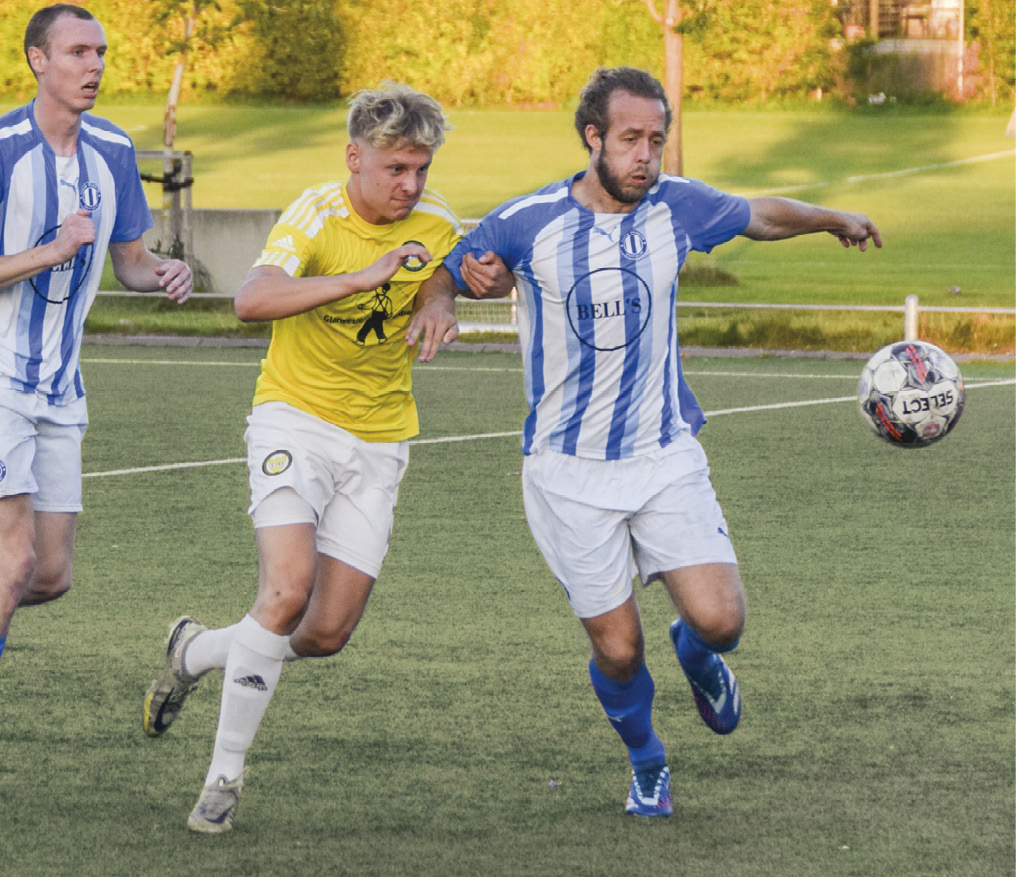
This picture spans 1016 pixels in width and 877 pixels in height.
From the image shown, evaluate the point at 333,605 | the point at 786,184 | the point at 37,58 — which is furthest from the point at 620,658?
the point at 786,184

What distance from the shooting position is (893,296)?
2380cm

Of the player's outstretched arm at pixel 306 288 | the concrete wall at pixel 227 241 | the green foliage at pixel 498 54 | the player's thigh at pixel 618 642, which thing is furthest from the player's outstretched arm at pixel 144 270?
the green foliage at pixel 498 54

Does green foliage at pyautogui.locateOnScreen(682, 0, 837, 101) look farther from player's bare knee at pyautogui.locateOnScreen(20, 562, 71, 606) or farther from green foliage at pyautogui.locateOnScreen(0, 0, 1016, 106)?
player's bare knee at pyautogui.locateOnScreen(20, 562, 71, 606)

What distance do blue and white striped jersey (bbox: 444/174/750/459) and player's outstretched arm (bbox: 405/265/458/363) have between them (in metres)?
0.06

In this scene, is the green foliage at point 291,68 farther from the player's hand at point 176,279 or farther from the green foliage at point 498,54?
the player's hand at point 176,279

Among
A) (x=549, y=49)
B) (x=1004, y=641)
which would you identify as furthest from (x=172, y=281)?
(x=549, y=49)

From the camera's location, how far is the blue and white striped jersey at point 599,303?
4.79 metres

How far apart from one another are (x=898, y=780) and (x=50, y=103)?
3223 millimetres

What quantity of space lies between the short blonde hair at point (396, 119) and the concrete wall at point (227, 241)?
13.9 meters

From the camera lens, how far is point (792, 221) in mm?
5141

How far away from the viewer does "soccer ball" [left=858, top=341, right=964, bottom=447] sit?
19.4 ft

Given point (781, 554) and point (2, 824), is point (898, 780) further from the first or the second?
point (781, 554)

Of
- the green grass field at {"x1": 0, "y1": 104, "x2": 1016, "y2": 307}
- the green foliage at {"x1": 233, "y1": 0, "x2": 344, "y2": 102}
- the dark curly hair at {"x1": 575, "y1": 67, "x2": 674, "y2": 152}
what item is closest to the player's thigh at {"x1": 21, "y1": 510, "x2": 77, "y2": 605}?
the dark curly hair at {"x1": 575, "y1": 67, "x2": 674, "y2": 152}

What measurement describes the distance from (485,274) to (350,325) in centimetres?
51
